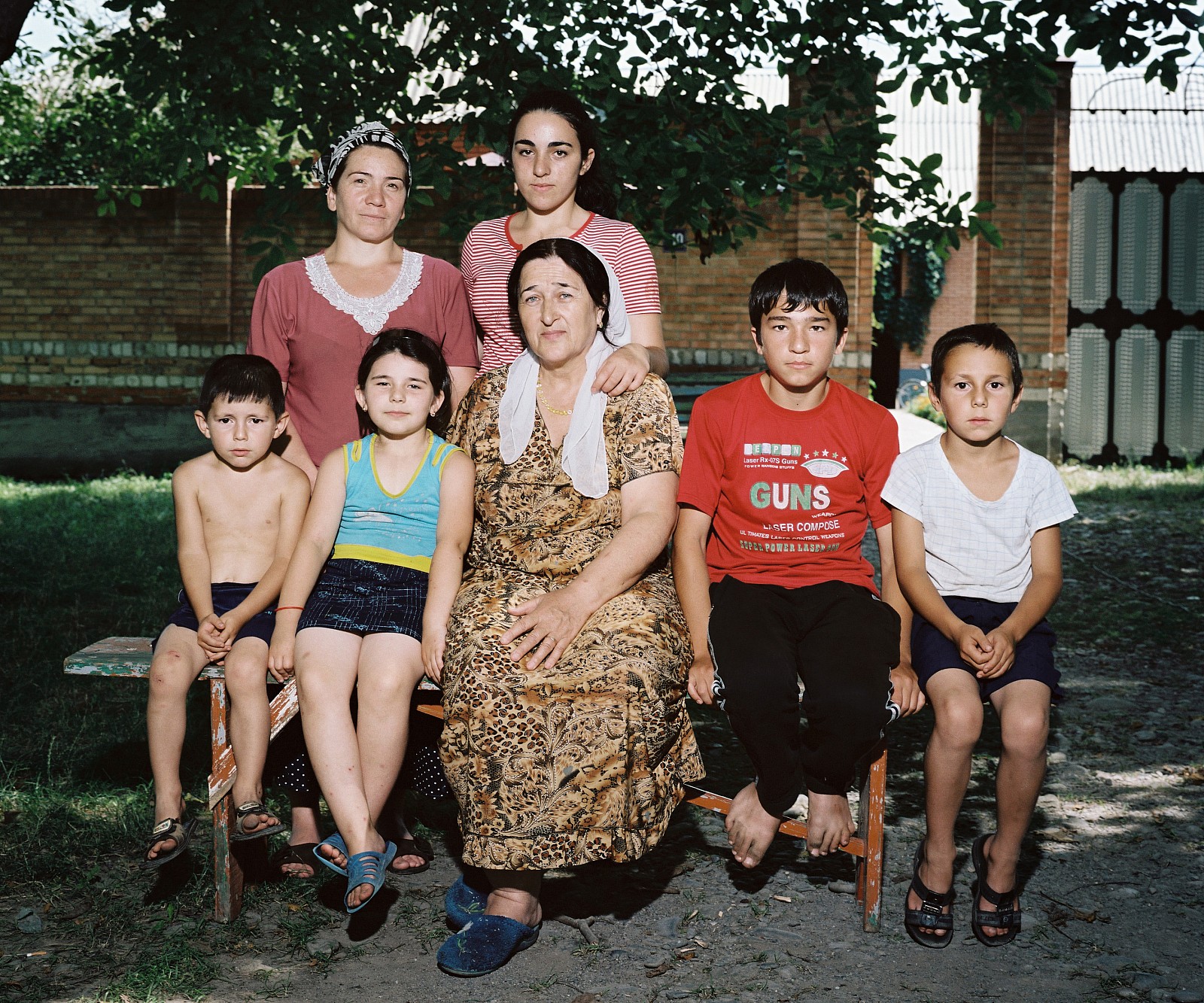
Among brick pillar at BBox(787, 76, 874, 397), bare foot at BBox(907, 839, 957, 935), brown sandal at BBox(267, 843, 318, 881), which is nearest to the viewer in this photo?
bare foot at BBox(907, 839, 957, 935)

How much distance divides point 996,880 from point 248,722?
83.5 inches

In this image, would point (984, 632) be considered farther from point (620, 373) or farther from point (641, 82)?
point (641, 82)

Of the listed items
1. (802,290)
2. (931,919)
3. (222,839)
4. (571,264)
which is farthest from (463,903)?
(802,290)

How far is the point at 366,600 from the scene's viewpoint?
131 inches

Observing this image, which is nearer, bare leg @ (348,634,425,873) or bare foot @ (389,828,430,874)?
bare leg @ (348,634,425,873)

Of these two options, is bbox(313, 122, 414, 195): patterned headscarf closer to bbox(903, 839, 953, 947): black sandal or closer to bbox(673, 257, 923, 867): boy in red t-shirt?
bbox(673, 257, 923, 867): boy in red t-shirt

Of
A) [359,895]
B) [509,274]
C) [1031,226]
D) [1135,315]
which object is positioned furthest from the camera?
[1135,315]

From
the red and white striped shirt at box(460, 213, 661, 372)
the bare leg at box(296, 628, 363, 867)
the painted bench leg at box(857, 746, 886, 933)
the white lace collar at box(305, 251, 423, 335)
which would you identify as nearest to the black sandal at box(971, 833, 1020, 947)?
the painted bench leg at box(857, 746, 886, 933)

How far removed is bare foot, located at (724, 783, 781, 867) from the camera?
123 inches

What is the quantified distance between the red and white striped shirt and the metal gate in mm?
10888

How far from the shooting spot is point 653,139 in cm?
598

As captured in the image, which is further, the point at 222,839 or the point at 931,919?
the point at 222,839

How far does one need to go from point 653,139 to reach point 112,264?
929 centimetres

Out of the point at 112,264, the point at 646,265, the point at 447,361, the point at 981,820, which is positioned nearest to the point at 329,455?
the point at 447,361
